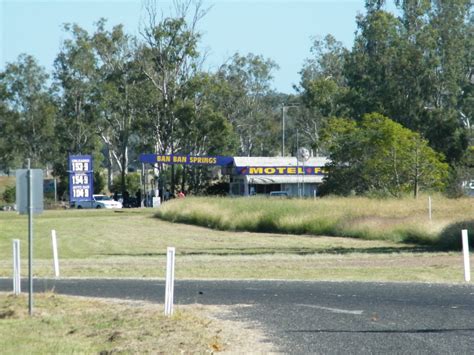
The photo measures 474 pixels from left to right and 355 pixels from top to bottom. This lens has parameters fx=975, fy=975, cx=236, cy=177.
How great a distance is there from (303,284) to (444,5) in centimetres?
6712

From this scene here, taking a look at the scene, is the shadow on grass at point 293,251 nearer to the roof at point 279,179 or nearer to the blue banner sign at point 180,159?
the blue banner sign at point 180,159

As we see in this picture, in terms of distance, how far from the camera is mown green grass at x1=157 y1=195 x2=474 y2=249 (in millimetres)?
37531

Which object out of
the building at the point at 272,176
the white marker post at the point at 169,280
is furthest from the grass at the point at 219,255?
the building at the point at 272,176

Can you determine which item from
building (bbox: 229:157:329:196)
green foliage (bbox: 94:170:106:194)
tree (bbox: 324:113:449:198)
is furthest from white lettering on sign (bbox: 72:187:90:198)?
green foliage (bbox: 94:170:106:194)

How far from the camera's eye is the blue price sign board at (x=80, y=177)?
247ft

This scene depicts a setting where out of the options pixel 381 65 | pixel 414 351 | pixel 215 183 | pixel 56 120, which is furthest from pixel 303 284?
pixel 56 120

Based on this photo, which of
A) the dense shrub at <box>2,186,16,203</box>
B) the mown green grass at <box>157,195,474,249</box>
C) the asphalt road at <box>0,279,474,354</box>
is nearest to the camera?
the asphalt road at <box>0,279,474,354</box>

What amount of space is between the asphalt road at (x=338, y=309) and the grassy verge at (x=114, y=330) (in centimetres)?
74

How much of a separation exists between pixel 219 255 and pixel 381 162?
28560mm

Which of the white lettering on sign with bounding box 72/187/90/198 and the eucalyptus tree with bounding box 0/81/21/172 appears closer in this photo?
the white lettering on sign with bounding box 72/187/90/198

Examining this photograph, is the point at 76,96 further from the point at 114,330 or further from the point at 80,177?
the point at 114,330

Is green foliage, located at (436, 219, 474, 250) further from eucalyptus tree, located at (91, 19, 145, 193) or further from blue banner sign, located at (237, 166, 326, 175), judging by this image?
eucalyptus tree, located at (91, 19, 145, 193)

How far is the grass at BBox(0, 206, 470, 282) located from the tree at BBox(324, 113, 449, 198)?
44.8ft

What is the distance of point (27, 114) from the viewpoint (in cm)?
9581
